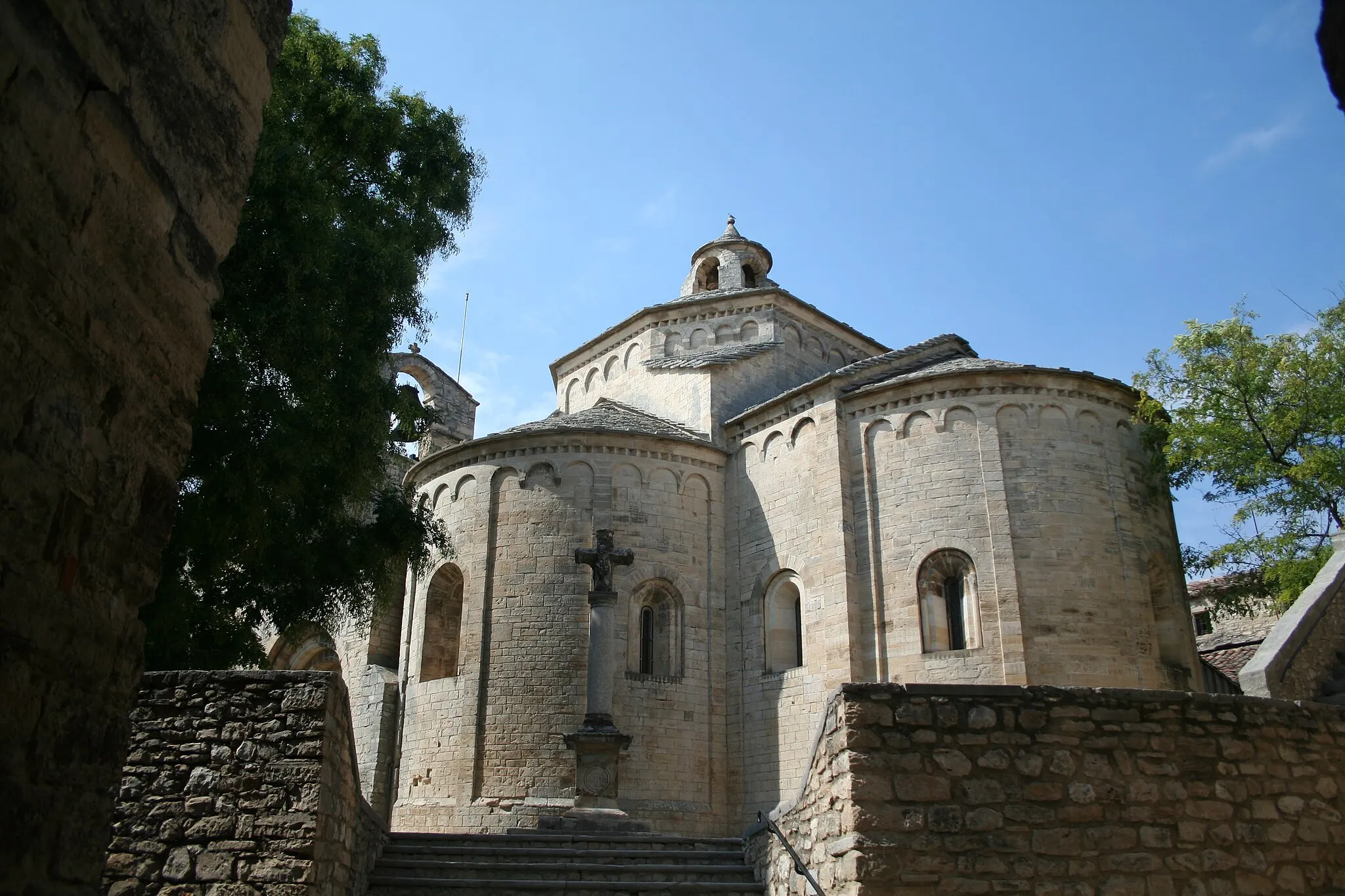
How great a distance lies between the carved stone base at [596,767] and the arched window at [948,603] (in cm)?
497

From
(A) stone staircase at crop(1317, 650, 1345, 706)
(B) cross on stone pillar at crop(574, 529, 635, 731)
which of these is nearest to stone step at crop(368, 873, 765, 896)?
(B) cross on stone pillar at crop(574, 529, 635, 731)

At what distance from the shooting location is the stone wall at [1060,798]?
21.9ft

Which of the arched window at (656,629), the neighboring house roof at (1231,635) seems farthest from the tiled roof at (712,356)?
the neighboring house roof at (1231,635)

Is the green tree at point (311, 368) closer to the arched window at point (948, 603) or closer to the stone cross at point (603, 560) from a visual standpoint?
the stone cross at point (603, 560)

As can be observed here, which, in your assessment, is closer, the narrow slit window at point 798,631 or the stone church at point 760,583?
the stone church at point 760,583

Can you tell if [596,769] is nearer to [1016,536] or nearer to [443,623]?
[443,623]

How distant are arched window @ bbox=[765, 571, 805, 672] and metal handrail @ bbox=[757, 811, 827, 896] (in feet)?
24.8

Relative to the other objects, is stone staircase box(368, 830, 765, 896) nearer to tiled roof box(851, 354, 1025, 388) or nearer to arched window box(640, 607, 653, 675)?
arched window box(640, 607, 653, 675)

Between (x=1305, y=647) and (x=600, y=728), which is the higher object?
(x=1305, y=647)

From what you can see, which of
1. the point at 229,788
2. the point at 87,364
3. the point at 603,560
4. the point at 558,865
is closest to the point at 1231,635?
the point at 603,560

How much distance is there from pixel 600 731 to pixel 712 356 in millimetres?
9448

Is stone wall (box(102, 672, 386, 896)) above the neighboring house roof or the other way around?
the other way around

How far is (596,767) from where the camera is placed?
12.7 meters

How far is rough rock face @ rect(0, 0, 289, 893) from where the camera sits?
2348 millimetres
